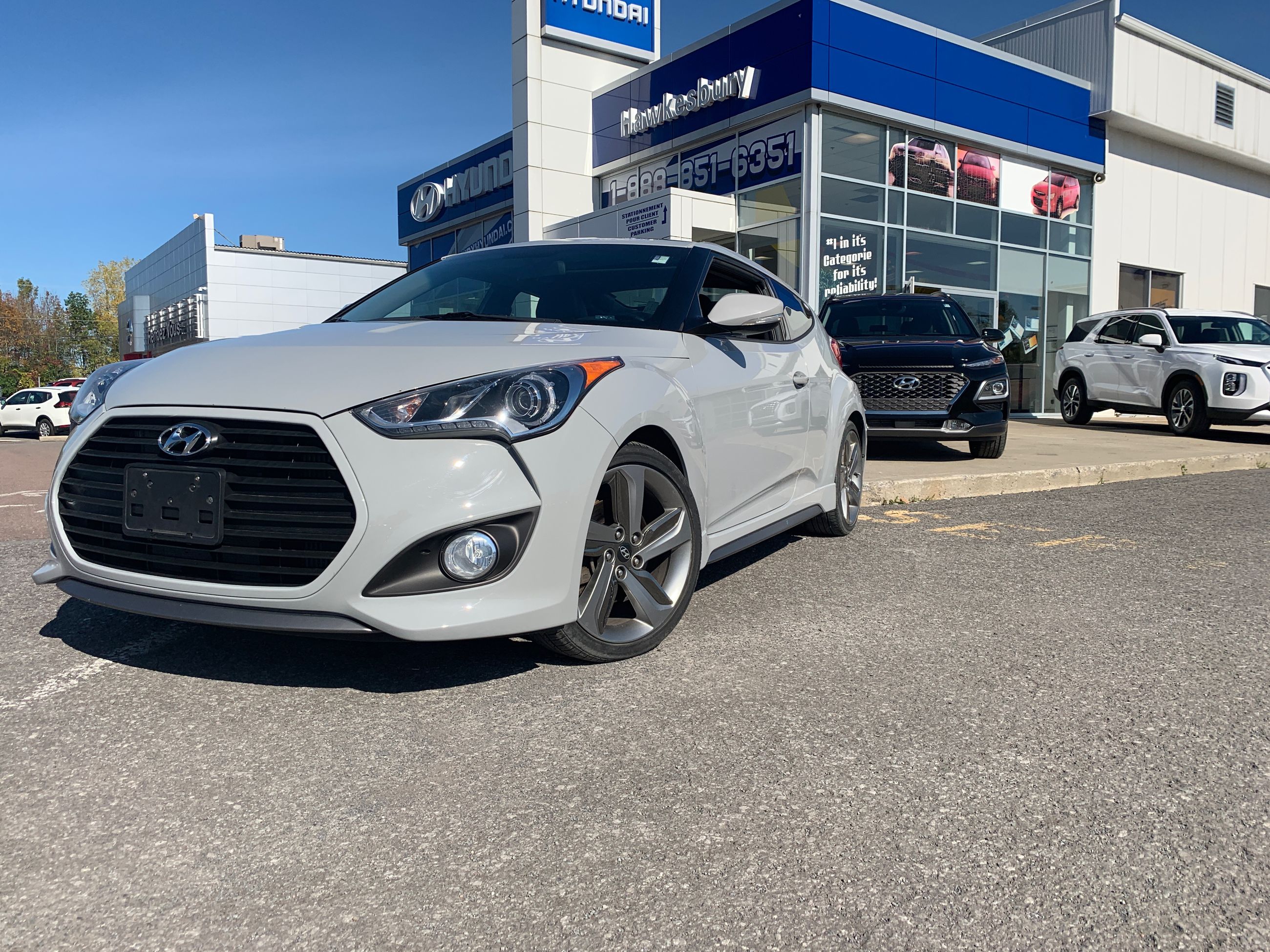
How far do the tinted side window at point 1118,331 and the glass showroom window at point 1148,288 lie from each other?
7343 millimetres

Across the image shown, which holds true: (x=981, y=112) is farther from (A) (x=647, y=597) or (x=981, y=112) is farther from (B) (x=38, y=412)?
(B) (x=38, y=412)

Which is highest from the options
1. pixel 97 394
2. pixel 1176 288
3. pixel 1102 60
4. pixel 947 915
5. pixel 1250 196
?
pixel 1102 60

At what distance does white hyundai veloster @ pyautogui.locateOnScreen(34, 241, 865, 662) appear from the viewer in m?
2.60

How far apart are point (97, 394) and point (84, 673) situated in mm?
862

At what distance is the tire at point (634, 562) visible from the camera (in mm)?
3021

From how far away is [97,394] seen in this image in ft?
10.3

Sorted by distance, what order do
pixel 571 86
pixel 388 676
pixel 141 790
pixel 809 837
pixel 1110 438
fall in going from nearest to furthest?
pixel 809 837
pixel 141 790
pixel 388 676
pixel 1110 438
pixel 571 86

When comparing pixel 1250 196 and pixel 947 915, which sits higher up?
pixel 1250 196

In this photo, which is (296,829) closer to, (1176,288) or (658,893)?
(658,893)

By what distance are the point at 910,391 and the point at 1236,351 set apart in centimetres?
614

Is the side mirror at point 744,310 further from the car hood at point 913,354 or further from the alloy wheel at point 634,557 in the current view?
the car hood at point 913,354

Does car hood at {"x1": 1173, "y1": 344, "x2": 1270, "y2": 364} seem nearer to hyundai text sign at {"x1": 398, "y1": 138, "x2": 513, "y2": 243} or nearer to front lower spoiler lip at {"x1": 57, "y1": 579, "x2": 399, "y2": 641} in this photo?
front lower spoiler lip at {"x1": 57, "y1": 579, "x2": 399, "y2": 641}

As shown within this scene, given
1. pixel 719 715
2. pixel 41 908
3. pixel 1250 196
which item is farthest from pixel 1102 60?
pixel 41 908

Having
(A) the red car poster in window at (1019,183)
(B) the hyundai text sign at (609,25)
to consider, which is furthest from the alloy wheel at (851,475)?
(B) the hyundai text sign at (609,25)
